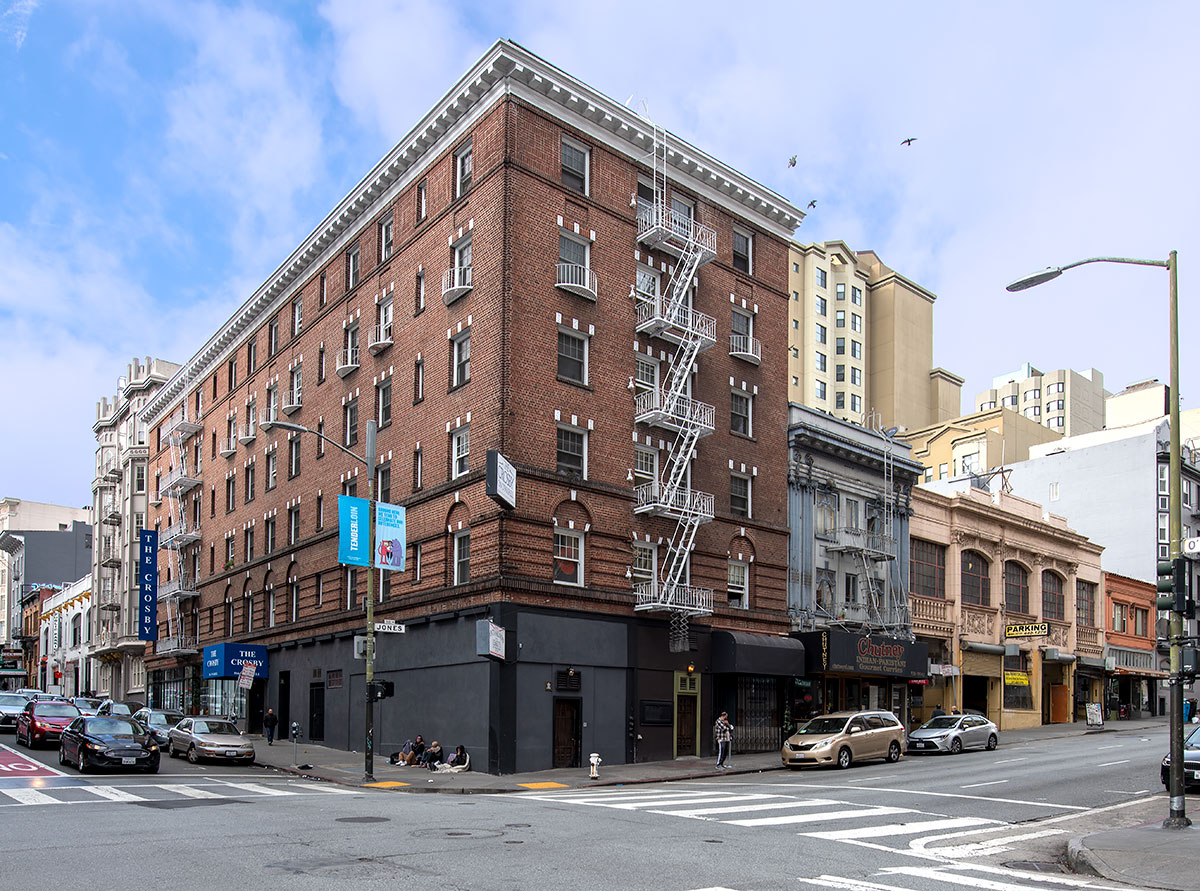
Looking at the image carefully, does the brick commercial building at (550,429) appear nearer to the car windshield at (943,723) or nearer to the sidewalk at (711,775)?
the sidewalk at (711,775)

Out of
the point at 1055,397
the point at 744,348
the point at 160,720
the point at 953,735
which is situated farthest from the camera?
the point at 1055,397

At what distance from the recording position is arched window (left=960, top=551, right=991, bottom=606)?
5078 centimetres

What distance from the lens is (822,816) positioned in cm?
1884

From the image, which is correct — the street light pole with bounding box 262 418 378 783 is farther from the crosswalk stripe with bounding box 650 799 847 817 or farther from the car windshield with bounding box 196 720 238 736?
the crosswalk stripe with bounding box 650 799 847 817

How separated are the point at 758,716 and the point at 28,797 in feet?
80.8

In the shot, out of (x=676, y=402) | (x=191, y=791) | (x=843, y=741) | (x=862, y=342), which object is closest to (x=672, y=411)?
(x=676, y=402)

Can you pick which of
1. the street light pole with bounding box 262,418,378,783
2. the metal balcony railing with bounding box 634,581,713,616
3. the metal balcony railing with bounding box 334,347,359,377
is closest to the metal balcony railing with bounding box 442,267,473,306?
the street light pole with bounding box 262,418,378,783

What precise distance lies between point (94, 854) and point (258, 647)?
113 feet

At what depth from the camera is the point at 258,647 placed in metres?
46.1

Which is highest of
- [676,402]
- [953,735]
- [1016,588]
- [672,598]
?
[676,402]

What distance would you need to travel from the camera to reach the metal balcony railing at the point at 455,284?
33500 mm

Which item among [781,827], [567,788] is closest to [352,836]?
[781,827]

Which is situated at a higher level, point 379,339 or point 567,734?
point 379,339

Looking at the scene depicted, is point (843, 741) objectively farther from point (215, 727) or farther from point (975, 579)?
point (975, 579)
